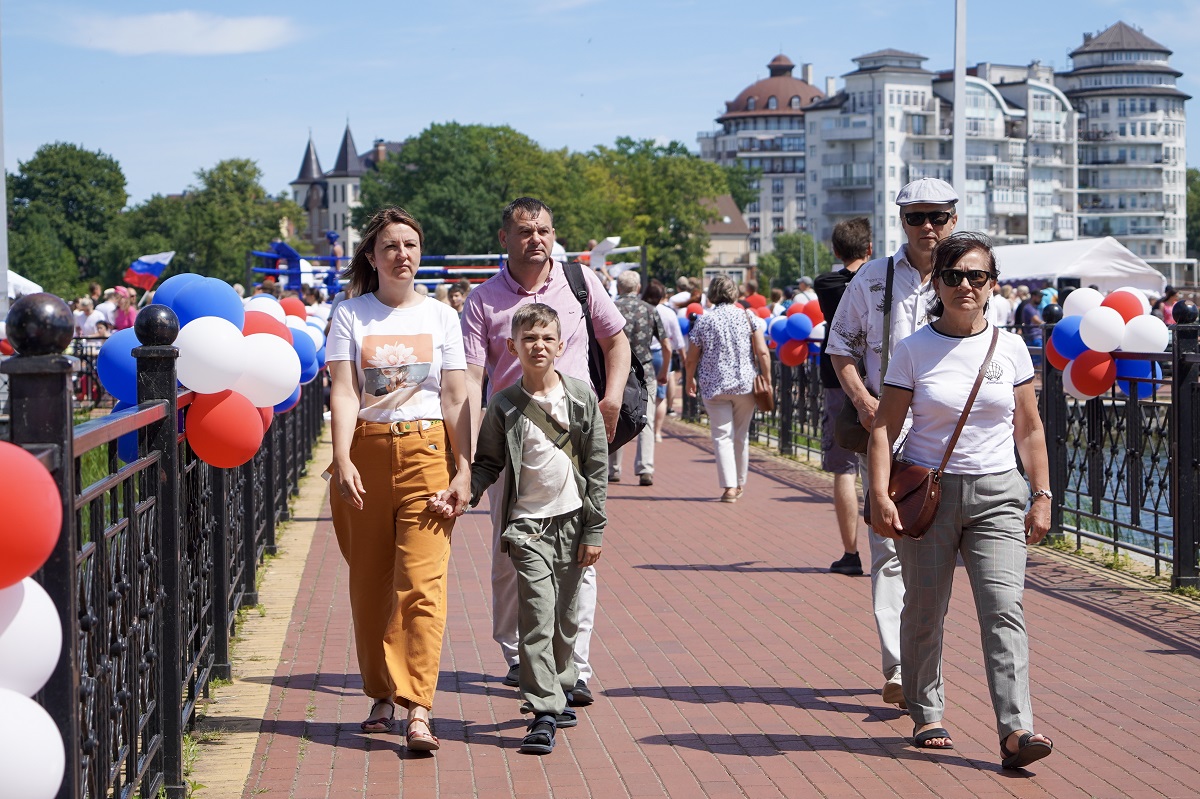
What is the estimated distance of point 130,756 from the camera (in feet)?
13.8

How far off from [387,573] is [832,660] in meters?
2.27

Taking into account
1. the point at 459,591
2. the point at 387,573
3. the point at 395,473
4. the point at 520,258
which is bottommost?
the point at 459,591

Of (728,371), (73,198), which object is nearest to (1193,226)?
(73,198)

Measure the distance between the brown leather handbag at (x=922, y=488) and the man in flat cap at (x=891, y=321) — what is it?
1.92 feet

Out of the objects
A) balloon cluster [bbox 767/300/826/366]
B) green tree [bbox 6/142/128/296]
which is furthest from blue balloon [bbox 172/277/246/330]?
green tree [bbox 6/142/128/296]

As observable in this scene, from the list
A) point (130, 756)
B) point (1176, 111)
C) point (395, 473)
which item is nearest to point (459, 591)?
point (395, 473)

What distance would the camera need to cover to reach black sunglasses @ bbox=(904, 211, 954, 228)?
572cm

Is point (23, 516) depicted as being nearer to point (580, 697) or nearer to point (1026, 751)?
point (1026, 751)

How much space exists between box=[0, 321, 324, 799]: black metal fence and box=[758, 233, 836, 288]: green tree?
480 feet

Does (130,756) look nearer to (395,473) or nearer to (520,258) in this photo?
(395,473)

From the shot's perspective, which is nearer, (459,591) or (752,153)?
(459,591)

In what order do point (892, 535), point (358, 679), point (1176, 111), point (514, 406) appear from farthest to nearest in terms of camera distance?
1. point (1176, 111)
2. point (358, 679)
3. point (514, 406)
4. point (892, 535)

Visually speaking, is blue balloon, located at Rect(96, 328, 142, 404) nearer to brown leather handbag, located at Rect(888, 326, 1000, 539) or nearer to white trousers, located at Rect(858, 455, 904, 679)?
brown leather handbag, located at Rect(888, 326, 1000, 539)

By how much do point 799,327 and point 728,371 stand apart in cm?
357
